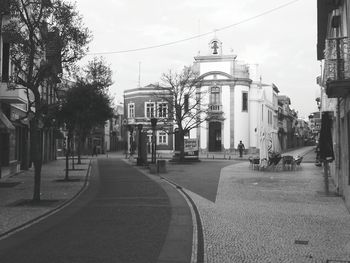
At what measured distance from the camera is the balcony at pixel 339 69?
10.9 metres

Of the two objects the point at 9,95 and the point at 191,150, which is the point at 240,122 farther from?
the point at 9,95

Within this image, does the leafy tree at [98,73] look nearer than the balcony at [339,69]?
No

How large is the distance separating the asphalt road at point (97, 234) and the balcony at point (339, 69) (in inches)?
193

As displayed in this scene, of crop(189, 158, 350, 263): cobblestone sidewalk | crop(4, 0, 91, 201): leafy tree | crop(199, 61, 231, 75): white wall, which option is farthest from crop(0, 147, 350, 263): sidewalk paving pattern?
crop(199, 61, 231, 75): white wall

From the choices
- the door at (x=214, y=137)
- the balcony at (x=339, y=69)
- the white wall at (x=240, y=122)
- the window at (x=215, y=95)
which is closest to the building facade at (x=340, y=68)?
the balcony at (x=339, y=69)

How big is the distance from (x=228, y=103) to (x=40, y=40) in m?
47.0

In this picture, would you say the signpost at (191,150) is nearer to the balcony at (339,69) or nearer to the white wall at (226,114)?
the white wall at (226,114)

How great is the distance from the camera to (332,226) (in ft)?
31.2

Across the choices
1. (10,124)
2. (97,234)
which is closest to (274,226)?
(97,234)

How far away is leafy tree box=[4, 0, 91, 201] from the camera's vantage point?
1322cm

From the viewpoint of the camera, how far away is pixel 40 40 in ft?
44.6

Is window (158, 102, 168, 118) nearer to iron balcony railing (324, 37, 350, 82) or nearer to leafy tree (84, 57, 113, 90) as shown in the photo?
leafy tree (84, 57, 113, 90)

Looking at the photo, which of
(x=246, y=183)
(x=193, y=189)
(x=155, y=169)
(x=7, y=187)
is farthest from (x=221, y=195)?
(x=155, y=169)

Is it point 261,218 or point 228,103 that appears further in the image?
point 228,103
